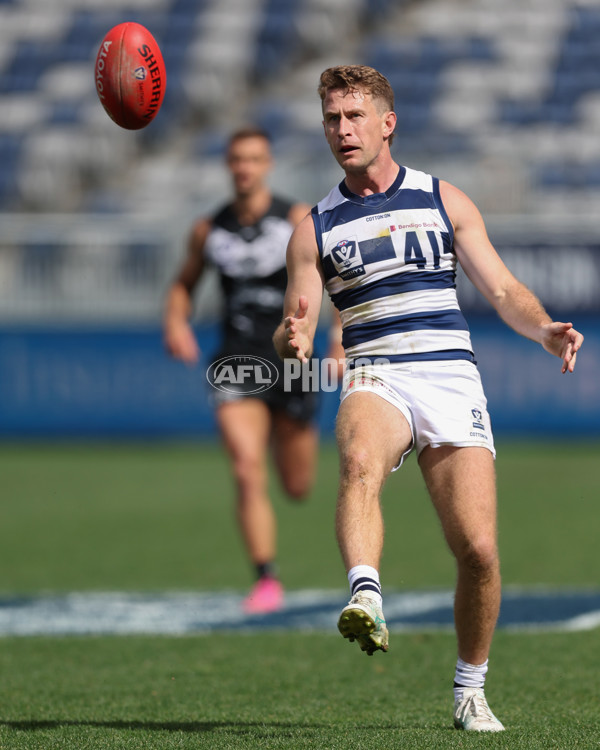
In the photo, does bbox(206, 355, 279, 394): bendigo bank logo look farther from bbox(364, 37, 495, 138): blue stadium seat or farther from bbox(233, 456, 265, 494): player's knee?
bbox(364, 37, 495, 138): blue stadium seat

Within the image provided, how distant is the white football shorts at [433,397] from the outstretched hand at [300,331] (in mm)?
256

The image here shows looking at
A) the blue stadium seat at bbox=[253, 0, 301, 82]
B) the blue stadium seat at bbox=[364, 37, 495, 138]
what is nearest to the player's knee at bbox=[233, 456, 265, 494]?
the blue stadium seat at bbox=[364, 37, 495, 138]

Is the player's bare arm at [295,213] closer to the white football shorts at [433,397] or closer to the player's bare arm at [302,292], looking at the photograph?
the player's bare arm at [302,292]

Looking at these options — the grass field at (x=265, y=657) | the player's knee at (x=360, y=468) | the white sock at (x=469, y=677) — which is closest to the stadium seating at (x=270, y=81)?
the grass field at (x=265, y=657)

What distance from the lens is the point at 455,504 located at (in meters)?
3.91

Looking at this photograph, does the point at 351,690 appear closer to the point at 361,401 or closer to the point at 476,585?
the point at 476,585

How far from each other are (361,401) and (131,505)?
7722 millimetres

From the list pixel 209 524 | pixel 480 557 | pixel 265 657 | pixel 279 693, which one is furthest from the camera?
pixel 209 524

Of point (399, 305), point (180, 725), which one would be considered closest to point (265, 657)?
point (180, 725)

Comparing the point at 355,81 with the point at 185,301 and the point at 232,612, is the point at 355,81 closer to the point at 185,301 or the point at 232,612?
the point at 185,301

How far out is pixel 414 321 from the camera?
4059mm

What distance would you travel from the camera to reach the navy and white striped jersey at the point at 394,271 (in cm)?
404

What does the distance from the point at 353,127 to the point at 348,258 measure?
42 cm

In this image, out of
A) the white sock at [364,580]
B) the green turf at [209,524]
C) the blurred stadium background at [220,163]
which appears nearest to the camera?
the white sock at [364,580]
